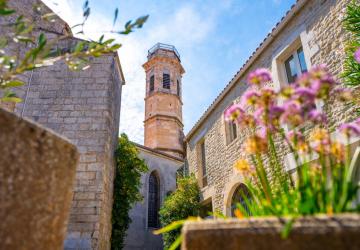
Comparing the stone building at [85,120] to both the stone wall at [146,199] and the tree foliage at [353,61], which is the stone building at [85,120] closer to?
the tree foliage at [353,61]

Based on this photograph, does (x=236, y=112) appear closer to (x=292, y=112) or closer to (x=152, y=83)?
(x=292, y=112)

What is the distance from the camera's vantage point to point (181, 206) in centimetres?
1057

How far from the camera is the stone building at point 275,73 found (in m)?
5.46

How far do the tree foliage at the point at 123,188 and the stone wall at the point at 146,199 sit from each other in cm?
506

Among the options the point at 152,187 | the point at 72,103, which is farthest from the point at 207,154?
the point at 152,187

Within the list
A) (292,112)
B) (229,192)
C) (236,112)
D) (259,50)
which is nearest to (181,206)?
(229,192)

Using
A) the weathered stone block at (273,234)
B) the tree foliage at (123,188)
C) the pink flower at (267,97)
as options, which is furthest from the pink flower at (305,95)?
the tree foliage at (123,188)

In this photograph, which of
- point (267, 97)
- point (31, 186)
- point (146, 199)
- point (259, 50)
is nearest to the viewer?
point (31, 186)

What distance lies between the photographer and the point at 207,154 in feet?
34.8

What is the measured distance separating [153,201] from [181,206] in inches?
212

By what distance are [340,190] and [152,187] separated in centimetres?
1510

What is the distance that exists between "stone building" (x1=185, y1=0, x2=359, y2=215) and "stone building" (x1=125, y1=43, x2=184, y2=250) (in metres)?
4.53

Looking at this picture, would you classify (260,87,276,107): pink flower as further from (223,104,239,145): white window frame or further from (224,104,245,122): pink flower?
(223,104,239,145): white window frame

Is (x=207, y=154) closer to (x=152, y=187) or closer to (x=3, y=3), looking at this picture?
(x=152, y=187)
